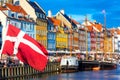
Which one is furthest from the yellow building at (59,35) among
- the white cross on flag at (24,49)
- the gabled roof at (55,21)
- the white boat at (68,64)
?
the white cross on flag at (24,49)

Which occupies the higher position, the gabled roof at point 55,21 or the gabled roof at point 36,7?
the gabled roof at point 36,7

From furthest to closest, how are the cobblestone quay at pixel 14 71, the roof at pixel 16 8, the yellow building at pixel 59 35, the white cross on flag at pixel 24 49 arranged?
the yellow building at pixel 59 35
the roof at pixel 16 8
the cobblestone quay at pixel 14 71
the white cross on flag at pixel 24 49

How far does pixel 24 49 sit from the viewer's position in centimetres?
1142

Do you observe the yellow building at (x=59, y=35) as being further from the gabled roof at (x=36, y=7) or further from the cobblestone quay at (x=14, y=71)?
the cobblestone quay at (x=14, y=71)

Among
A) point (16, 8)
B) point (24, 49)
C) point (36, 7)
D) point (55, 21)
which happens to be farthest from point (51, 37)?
point (24, 49)

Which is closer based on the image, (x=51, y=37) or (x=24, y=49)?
(x=24, y=49)

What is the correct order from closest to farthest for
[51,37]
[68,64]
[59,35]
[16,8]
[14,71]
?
[14,71]
[68,64]
[16,8]
[51,37]
[59,35]

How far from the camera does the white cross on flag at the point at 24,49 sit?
446 inches

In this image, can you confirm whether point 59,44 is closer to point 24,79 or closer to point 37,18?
point 37,18

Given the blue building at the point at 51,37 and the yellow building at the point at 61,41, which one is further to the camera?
the yellow building at the point at 61,41

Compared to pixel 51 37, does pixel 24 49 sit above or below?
below

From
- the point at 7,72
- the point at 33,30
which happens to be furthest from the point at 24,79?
the point at 33,30

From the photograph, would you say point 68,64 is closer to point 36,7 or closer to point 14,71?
point 14,71

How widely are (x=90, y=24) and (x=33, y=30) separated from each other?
5106 centimetres
